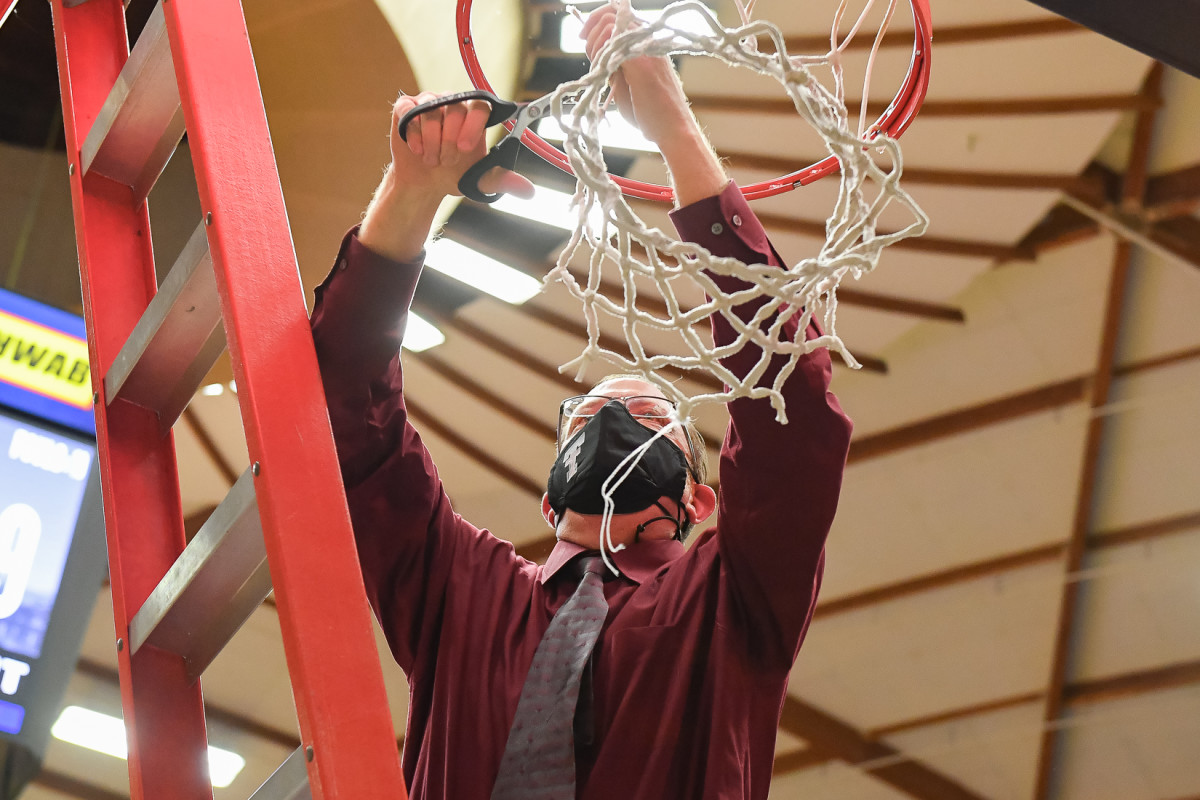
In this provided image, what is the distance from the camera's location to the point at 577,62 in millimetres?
3887

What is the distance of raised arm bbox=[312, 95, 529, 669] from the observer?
1.56 metres

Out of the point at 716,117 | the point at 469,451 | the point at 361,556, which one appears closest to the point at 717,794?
the point at 361,556

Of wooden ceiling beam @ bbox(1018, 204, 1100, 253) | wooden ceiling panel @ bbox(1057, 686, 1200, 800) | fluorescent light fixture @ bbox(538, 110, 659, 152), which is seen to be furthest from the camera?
wooden ceiling panel @ bbox(1057, 686, 1200, 800)

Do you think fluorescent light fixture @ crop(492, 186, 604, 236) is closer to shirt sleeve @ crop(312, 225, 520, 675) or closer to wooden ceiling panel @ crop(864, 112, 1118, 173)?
wooden ceiling panel @ crop(864, 112, 1118, 173)

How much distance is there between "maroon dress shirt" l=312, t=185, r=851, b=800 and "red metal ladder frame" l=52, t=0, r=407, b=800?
0.19 meters

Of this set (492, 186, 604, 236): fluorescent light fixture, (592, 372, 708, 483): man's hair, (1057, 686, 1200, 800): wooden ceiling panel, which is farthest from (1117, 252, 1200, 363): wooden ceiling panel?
(592, 372, 708, 483): man's hair

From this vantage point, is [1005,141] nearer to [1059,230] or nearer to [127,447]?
[1059,230]

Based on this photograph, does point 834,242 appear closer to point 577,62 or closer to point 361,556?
point 361,556

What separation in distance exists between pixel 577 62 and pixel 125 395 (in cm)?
252

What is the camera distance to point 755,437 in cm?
160

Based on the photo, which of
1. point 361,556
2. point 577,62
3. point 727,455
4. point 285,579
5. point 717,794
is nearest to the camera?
point 285,579

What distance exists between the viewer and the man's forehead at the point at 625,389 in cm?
216

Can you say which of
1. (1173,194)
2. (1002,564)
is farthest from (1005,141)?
(1002,564)

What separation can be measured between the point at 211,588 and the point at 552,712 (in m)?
0.45
